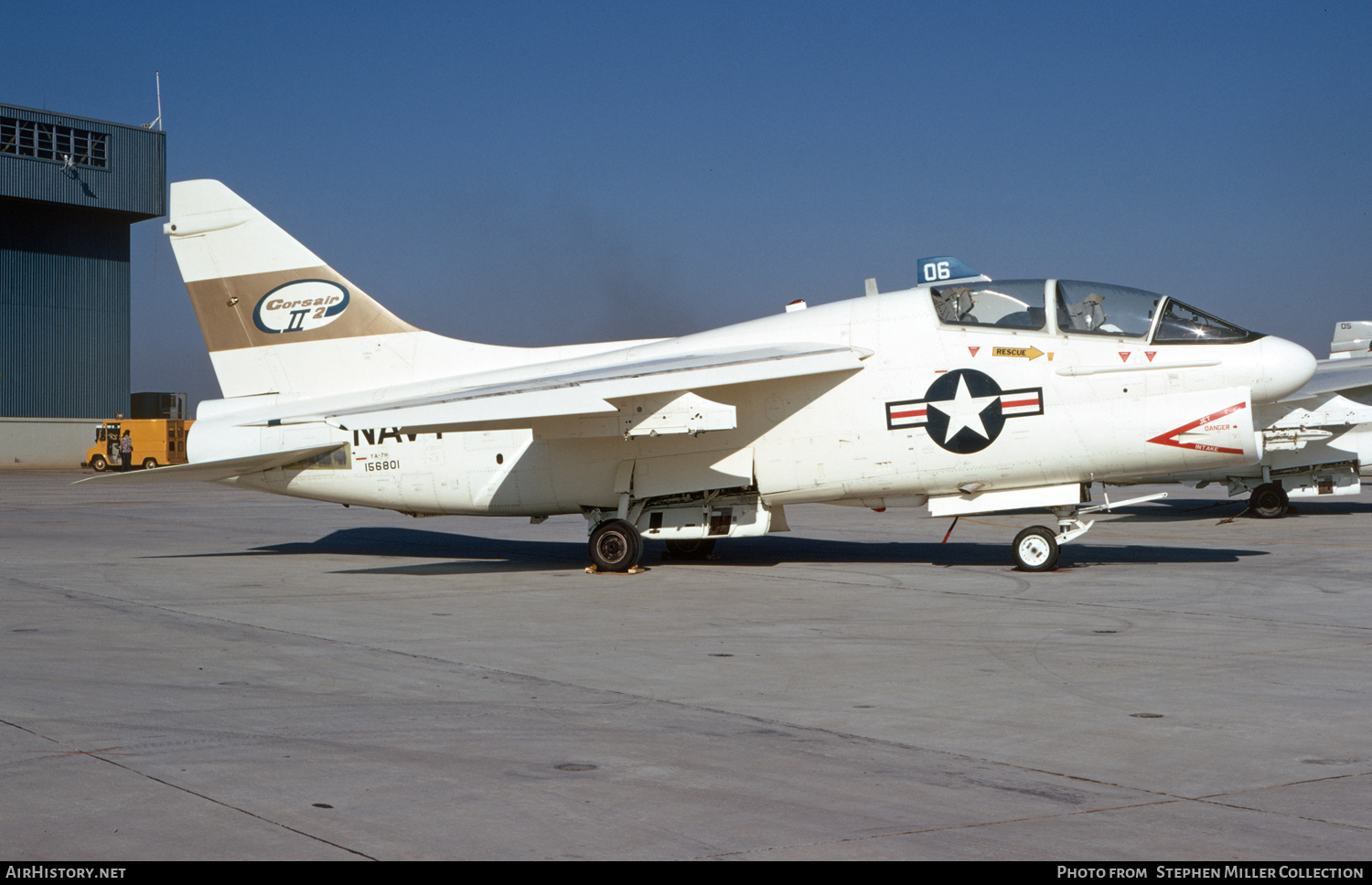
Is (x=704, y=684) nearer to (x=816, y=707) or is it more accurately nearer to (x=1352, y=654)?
Answer: (x=816, y=707)

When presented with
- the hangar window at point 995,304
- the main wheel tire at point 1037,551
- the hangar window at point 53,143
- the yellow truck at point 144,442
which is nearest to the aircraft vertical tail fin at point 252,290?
the hangar window at point 995,304

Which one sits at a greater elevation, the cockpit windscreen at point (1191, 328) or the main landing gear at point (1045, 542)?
the cockpit windscreen at point (1191, 328)

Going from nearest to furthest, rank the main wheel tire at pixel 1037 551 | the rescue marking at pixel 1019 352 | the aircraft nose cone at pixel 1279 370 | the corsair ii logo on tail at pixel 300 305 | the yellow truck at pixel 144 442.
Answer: the aircraft nose cone at pixel 1279 370, the rescue marking at pixel 1019 352, the main wheel tire at pixel 1037 551, the corsair ii logo on tail at pixel 300 305, the yellow truck at pixel 144 442

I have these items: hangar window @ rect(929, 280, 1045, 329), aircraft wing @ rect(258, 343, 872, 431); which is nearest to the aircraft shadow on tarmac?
aircraft wing @ rect(258, 343, 872, 431)

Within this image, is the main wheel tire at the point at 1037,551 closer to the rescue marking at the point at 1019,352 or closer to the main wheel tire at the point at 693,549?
the rescue marking at the point at 1019,352

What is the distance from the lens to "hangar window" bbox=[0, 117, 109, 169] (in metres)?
63.5

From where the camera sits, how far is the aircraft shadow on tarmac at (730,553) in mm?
16230

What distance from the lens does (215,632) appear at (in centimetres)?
1019

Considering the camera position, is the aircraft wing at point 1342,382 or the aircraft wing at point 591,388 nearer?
the aircraft wing at point 591,388

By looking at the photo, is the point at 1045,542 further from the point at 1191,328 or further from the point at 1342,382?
the point at 1342,382

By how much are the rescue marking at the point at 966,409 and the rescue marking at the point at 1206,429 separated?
146 centimetres

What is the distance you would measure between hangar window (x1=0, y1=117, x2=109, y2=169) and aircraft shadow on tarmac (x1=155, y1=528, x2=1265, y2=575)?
180 feet
